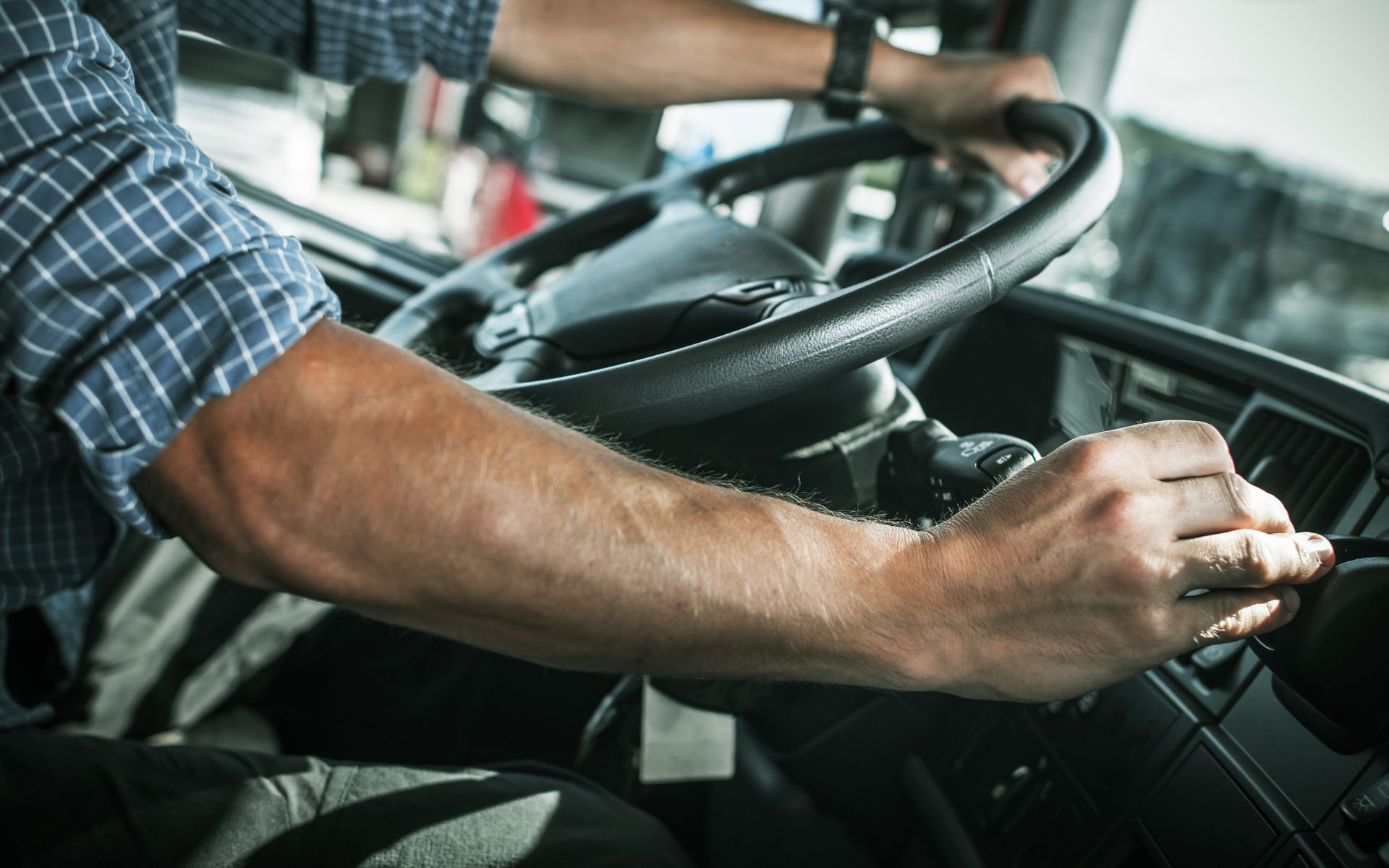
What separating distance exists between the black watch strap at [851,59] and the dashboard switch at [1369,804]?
84 centimetres

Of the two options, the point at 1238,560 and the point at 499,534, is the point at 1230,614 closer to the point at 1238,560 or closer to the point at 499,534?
the point at 1238,560

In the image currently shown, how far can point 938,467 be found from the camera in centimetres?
66

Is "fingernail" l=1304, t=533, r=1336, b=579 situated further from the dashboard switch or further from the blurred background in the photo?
the blurred background

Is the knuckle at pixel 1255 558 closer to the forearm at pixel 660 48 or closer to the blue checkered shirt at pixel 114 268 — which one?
the blue checkered shirt at pixel 114 268

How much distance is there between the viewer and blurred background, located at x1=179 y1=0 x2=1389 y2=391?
1480 mm

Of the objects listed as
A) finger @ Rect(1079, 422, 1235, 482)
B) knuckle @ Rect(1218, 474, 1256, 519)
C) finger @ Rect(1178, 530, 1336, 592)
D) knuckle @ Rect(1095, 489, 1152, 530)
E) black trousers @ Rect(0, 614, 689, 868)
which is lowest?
black trousers @ Rect(0, 614, 689, 868)

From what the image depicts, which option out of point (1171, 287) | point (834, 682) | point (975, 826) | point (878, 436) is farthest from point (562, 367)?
point (1171, 287)

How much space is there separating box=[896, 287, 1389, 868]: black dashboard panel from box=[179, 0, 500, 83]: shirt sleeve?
0.69 m

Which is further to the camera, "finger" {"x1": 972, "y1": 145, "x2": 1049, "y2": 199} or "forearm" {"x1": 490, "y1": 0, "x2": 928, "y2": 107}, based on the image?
"forearm" {"x1": 490, "y1": 0, "x2": 928, "y2": 107}

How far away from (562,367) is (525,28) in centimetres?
55

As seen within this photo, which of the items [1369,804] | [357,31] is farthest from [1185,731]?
[357,31]

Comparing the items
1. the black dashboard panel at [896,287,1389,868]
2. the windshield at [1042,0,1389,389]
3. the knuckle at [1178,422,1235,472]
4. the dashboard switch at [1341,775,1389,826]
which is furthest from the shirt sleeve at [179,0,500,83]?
the dashboard switch at [1341,775,1389,826]

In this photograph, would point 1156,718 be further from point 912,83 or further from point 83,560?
point 83,560

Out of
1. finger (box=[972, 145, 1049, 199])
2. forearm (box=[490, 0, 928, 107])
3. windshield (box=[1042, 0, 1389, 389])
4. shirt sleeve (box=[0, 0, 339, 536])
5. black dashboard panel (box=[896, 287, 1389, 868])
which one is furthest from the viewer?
windshield (box=[1042, 0, 1389, 389])
